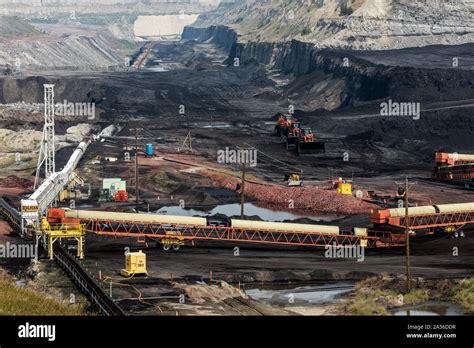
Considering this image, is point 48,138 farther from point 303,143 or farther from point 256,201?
point 303,143

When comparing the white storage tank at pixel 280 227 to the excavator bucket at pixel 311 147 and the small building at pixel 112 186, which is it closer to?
the small building at pixel 112 186

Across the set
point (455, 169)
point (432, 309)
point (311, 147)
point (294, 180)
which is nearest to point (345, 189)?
point (294, 180)

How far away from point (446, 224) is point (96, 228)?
74.3ft

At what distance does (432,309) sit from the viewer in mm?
46562

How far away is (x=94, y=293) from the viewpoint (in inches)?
1886

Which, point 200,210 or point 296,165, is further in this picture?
point 296,165

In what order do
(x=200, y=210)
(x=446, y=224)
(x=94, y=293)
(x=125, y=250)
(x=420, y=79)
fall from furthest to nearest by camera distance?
(x=420, y=79), (x=200, y=210), (x=446, y=224), (x=125, y=250), (x=94, y=293)

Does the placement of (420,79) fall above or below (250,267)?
above

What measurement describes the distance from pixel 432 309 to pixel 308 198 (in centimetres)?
4144

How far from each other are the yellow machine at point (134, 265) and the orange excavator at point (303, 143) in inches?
2713

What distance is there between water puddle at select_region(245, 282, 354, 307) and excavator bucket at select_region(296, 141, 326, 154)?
68618mm

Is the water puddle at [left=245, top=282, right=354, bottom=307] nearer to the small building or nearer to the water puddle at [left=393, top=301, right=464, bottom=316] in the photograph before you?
the water puddle at [left=393, top=301, right=464, bottom=316]

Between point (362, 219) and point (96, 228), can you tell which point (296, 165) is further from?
point (96, 228)
